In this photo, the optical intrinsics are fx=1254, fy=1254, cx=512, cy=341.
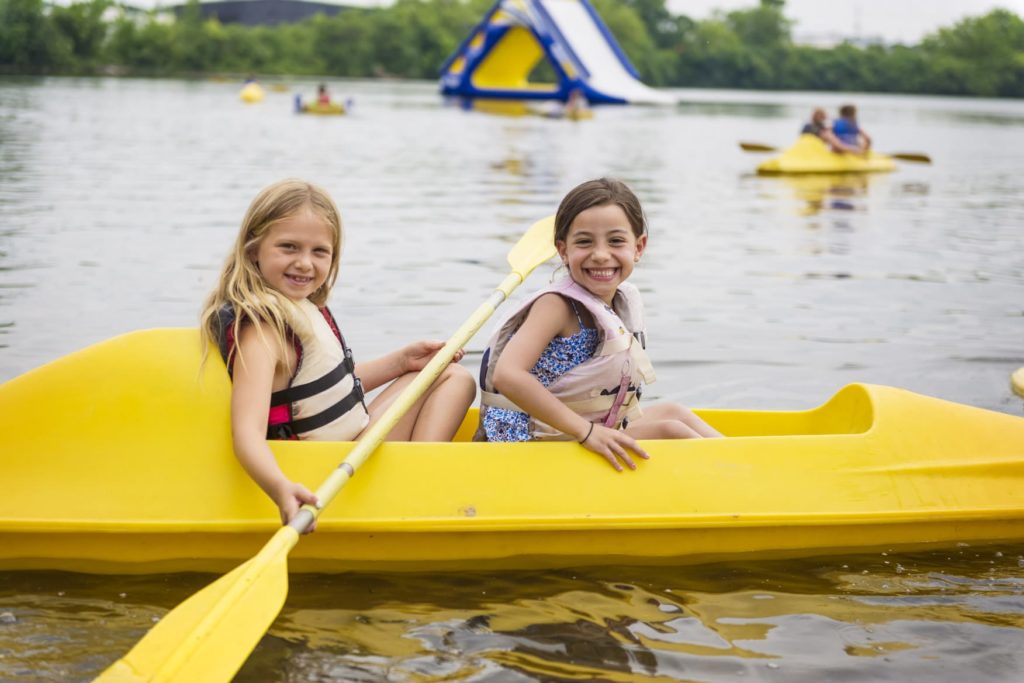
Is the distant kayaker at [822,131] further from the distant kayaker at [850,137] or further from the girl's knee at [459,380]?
the girl's knee at [459,380]

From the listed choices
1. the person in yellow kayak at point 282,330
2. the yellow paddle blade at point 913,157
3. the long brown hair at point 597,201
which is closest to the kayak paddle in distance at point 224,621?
the person in yellow kayak at point 282,330

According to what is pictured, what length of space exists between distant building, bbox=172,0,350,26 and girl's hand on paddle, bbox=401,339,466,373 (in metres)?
93.7

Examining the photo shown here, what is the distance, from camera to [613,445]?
3.31 m

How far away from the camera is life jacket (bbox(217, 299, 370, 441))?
10.4 ft

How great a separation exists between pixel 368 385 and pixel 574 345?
0.72 meters

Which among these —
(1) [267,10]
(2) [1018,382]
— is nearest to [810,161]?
(2) [1018,382]

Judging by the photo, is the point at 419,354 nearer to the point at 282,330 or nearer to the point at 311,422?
→ the point at 311,422

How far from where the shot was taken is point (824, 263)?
8.86m

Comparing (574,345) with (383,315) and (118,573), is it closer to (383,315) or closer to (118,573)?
(118,573)

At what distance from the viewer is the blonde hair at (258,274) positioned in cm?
311

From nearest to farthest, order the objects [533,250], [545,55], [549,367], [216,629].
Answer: [216,629]
[549,367]
[533,250]
[545,55]

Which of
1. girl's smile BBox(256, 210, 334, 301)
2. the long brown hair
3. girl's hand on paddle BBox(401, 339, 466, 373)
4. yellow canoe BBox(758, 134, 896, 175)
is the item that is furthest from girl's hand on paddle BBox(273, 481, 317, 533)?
yellow canoe BBox(758, 134, 896, 175)

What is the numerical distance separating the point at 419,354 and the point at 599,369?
60cm

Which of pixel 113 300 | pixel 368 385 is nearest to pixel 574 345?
pixel 368 385
